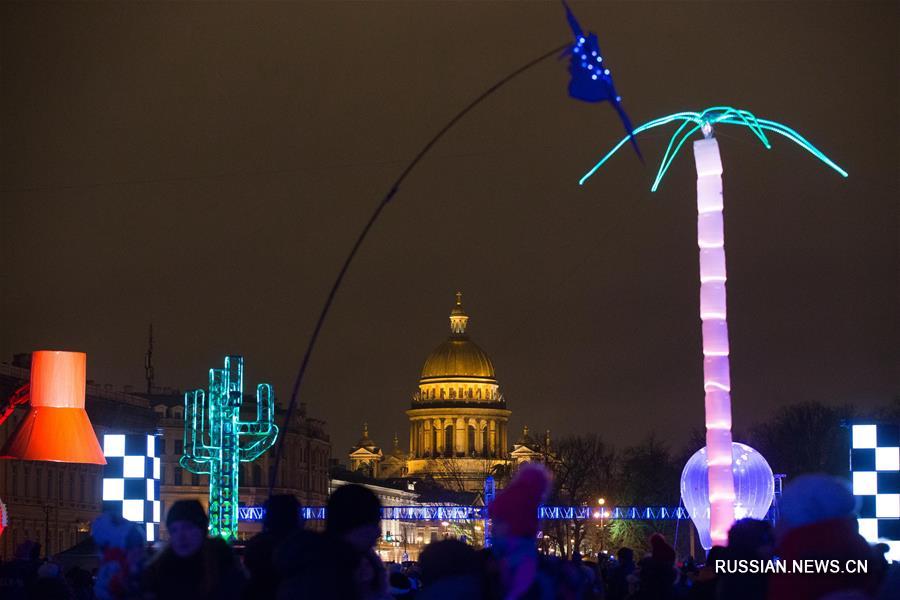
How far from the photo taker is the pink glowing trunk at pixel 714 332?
28.3 metres

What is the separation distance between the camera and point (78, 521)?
3814 inches

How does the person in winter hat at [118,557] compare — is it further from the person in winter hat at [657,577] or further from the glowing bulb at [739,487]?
the glowing bulb at [739,487]

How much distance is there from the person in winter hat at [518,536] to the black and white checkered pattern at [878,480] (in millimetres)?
18544

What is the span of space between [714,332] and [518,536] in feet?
69.0

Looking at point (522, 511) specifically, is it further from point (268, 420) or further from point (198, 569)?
point (268, 420)

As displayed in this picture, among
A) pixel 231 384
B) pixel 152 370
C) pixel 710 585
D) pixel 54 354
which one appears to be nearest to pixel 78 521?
pixel 152 370

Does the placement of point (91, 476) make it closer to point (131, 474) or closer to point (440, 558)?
point (131, 474)

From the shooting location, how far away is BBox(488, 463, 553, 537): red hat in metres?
7.65

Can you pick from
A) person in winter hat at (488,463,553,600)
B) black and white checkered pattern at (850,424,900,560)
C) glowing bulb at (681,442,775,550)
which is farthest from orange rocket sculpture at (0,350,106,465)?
person in winter hat at (488,463,553,600)

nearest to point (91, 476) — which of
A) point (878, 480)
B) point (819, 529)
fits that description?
point (878, 480)

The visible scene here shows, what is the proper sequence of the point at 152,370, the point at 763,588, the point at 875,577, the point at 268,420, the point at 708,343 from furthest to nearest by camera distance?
the point at 152,370 < the point at 268,420 < the point at 708,343 < the point at 763,588 < the point at 875,577

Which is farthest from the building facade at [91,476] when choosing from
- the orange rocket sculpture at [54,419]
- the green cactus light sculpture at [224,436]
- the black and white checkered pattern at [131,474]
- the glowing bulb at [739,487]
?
the black and white checkered pattern at [131,474]

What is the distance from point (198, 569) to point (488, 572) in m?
1.95

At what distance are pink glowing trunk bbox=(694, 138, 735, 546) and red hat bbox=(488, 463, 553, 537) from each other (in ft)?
68.3
